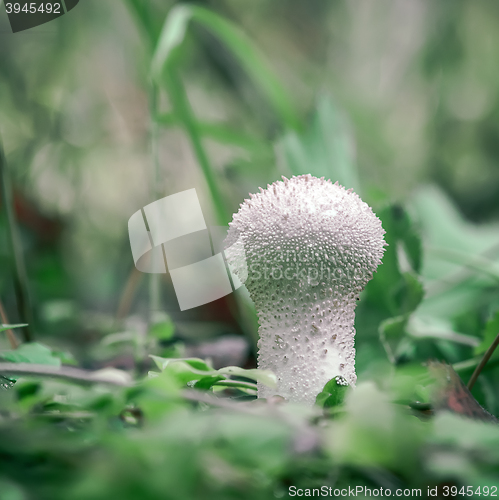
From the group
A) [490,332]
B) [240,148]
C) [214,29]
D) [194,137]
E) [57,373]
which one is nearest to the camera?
[57,373]

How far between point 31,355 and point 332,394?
0.16 m

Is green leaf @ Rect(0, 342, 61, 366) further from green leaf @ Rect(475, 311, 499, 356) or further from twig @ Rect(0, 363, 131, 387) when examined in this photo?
green leaf @ Rect(475, 311, 499, 356)

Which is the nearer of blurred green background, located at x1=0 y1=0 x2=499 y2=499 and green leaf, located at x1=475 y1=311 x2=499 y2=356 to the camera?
green leaf, located at x1=475 y1=311 x2=499 y2=356

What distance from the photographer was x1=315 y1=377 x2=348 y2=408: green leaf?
240 millimetres

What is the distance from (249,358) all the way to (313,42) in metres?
0.94

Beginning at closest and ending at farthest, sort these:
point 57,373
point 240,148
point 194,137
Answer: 1. point 57,373
2. point 194,137
3. point 240,148

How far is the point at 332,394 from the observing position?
24 cm

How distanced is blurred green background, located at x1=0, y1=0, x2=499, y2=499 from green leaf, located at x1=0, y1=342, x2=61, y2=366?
5.5 inches

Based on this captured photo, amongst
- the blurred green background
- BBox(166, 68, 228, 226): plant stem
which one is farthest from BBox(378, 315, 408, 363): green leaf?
BBox(166, 68, 228, 226): plant stem

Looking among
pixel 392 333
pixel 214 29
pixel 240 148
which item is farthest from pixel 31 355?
pixel 240 148

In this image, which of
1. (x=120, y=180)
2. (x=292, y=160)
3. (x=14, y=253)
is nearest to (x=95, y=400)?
(x=14, y=253)

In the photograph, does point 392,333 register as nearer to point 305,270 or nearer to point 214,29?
point 305,270

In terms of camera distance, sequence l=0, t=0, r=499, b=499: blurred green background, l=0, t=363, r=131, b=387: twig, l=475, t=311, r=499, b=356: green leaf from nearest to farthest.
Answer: l=0, t=363, r=131, b=387: twig, l=475, t=311, r=499, b=356: green leaf, l=0, t=0, r=499, b=499: blurred green background

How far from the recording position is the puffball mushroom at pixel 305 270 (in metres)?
0.26
